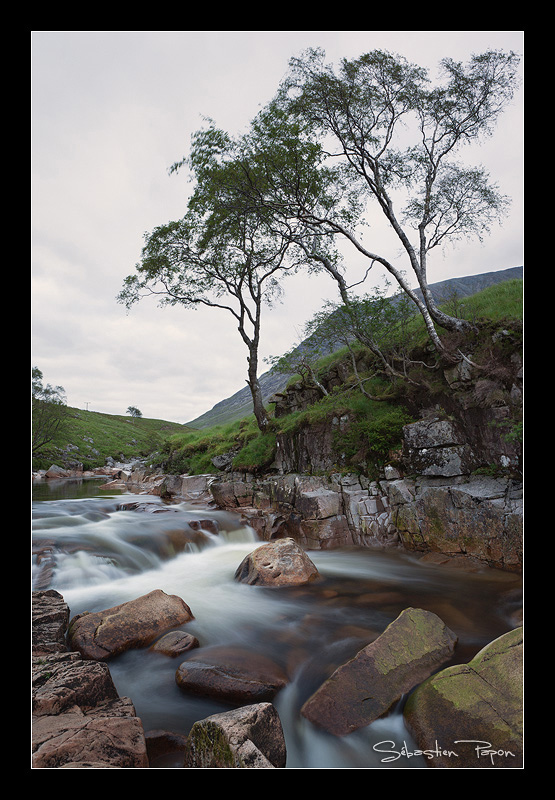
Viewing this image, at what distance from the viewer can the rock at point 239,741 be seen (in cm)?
271

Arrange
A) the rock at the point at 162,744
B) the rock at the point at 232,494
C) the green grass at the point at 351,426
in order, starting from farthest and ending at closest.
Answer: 1. the rock at the point at 232,494
2. the green grass at the point at 351,426
3. the rock at the point at 162,744

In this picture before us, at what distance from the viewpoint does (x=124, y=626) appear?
536cm

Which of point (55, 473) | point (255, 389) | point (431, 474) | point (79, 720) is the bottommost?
point (55, 473)

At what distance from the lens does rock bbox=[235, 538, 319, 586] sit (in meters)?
7.54

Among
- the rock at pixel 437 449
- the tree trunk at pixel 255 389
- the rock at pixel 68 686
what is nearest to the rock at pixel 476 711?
the rock at pixel 68 686

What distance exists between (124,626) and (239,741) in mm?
3435

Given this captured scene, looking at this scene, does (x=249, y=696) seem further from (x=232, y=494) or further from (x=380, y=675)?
(x=232, y=494)

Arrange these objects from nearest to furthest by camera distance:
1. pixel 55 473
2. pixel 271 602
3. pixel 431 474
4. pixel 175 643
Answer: pixel 175 643 < pixel 271 602 < pixel 431 474 < pixel 55 473

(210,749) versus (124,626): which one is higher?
(210,749)

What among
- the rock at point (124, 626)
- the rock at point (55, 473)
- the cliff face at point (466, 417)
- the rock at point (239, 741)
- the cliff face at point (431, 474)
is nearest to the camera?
the rock at point (239, 741)

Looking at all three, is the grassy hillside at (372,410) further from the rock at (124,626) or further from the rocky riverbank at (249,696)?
the rock at (124,626)

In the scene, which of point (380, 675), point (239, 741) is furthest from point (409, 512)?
point (239, 741)

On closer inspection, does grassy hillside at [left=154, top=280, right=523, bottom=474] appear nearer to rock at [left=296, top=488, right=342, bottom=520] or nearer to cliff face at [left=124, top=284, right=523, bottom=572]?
cliff face at [left=124, top=284, right=523, bottom=572]

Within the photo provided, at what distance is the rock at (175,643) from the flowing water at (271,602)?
0.10 m
